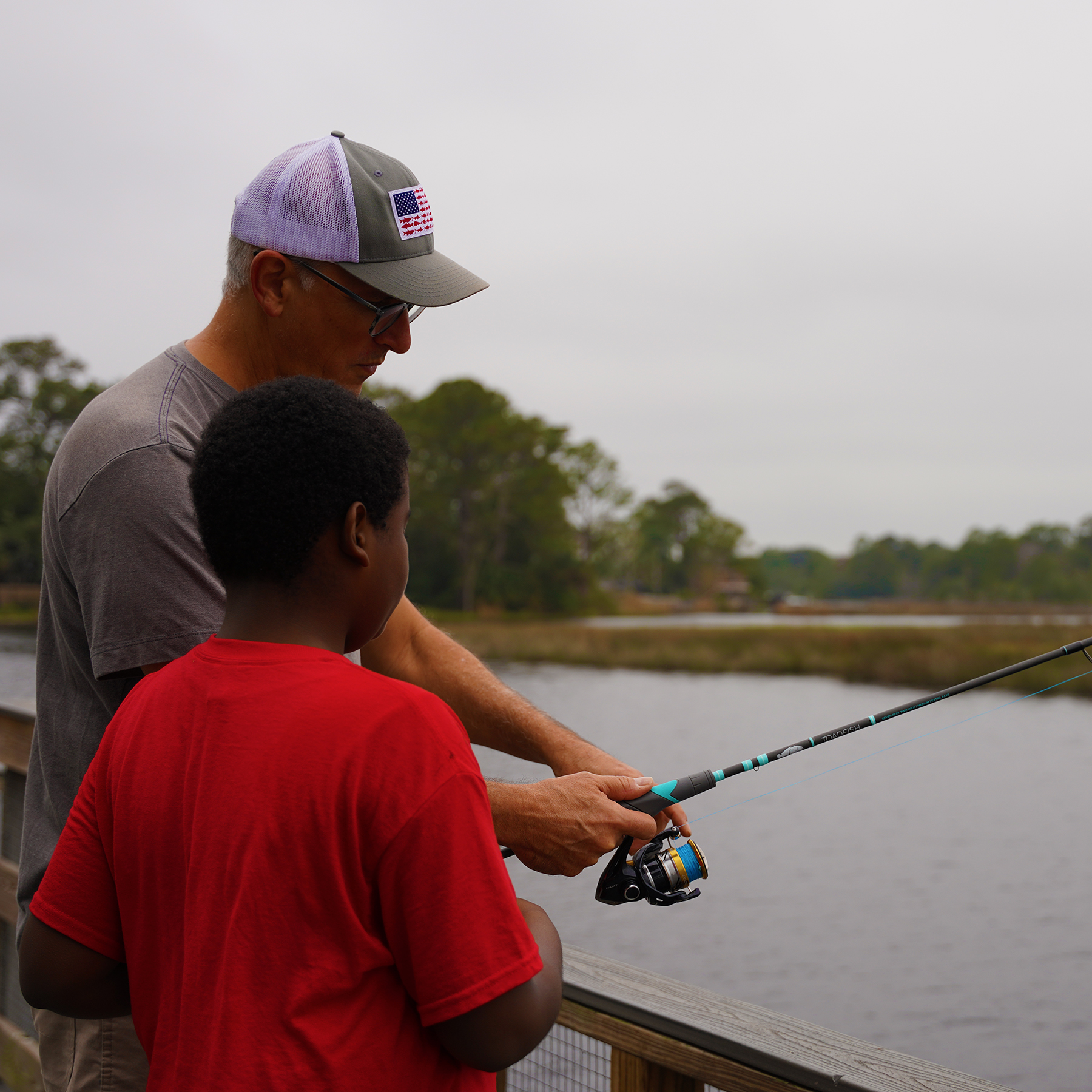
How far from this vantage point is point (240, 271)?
1.53 metres

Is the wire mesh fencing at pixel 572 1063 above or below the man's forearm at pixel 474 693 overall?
below

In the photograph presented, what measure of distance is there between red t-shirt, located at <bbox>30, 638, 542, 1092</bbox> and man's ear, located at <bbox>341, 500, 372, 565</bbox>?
0.41 feet

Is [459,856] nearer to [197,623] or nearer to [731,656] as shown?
[197,623]

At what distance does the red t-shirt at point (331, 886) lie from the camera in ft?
2.94

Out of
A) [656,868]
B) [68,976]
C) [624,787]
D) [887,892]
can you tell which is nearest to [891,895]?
[887,892]

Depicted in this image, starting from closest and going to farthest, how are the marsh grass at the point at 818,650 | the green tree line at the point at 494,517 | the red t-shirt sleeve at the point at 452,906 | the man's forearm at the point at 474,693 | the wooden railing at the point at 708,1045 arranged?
the red t-shirt sleeve at the point at 452,906
the wooden railing at the point at 708,1045
the man's forearm at the point at 474,693
the marsh grass at the point at 818,650
the green tree line at the point at 494,517

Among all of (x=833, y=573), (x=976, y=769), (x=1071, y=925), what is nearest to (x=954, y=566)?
(x=833, y=573)

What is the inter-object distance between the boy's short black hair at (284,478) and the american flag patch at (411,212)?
21.7 inches

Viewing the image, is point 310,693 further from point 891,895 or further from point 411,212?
point 891,895

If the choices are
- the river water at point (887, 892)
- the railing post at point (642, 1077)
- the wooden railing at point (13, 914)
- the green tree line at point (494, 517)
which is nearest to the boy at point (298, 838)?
the railing post at point (642, 1077)

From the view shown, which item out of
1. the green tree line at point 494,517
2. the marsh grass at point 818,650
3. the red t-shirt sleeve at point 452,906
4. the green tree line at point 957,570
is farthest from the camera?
the green tree line at point 957,570

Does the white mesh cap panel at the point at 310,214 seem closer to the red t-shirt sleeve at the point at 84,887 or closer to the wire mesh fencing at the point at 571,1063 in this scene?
the red t-shirt sleeve at the point at 84,887

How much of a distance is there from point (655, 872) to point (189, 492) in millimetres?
875

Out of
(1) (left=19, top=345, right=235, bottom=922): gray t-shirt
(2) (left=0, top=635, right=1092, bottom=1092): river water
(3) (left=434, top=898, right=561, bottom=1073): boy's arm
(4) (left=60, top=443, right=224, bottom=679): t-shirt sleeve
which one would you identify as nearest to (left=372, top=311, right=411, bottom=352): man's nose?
(1) (left=19, top=345, right=235, bottom=922): gray t-shirt
